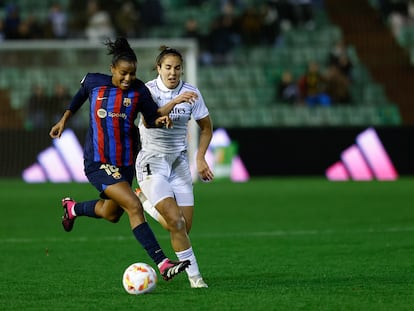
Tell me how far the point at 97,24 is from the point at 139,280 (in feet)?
60.4

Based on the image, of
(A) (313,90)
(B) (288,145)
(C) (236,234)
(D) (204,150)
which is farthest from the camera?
(A) (313,90)

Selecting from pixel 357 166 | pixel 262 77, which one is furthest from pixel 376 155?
pixel 262 77

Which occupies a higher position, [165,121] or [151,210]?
[165,121]

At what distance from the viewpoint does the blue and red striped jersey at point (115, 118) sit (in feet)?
27.4

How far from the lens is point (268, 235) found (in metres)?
12.7

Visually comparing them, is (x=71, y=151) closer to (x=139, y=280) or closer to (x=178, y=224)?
(x=178, y=224)

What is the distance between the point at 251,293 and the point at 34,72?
1669 cm

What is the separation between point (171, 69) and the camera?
8.45 meters

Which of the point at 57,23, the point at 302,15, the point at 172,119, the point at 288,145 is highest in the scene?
the point at 57,23

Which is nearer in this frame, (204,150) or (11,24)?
(204,150)

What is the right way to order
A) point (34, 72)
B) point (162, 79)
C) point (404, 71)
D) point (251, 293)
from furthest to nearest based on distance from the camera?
point (404, 71)
point (34, 72)
point (162, 79)
point (251, 293)

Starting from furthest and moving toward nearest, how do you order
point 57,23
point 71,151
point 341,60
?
point 57,23
point 341,60
point 71,151

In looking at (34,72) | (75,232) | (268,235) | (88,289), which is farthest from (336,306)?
(34,72)

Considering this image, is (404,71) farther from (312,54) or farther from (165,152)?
(165,152)
